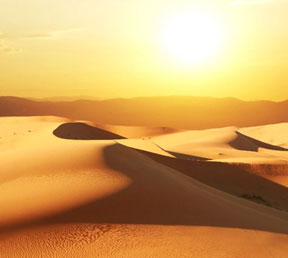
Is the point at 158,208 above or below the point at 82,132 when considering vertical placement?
above

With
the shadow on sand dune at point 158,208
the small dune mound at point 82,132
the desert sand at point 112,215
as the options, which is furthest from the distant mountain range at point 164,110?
the shadow on sand dune at point 158,208

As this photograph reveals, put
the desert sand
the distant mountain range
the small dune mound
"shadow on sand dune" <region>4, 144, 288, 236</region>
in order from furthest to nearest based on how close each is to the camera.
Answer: the distant mountain range, the small dune mound, "shadow on sand dune" <region>4, 144, 288, 236</region>, the desert sand

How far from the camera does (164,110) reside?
121 m

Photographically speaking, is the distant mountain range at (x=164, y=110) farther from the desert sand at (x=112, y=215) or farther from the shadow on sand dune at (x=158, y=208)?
the shadow on sand dune at (x=158, y=208)

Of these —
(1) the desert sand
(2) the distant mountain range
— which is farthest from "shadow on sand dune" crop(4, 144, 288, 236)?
(2) the distant mountain range

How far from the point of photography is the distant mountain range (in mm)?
102188

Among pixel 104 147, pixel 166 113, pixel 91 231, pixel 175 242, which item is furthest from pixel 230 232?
pixel 166 113

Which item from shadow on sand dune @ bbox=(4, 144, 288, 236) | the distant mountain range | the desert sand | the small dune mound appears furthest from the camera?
the distant mountain range

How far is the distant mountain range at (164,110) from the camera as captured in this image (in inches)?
4023

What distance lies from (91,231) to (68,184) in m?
2.11

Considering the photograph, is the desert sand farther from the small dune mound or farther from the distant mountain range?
the distant mountain range

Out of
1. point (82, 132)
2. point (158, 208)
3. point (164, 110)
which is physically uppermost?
point (158, 208)

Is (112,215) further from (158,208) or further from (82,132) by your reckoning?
(82,132)

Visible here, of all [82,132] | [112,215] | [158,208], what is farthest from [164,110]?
[112,215]
